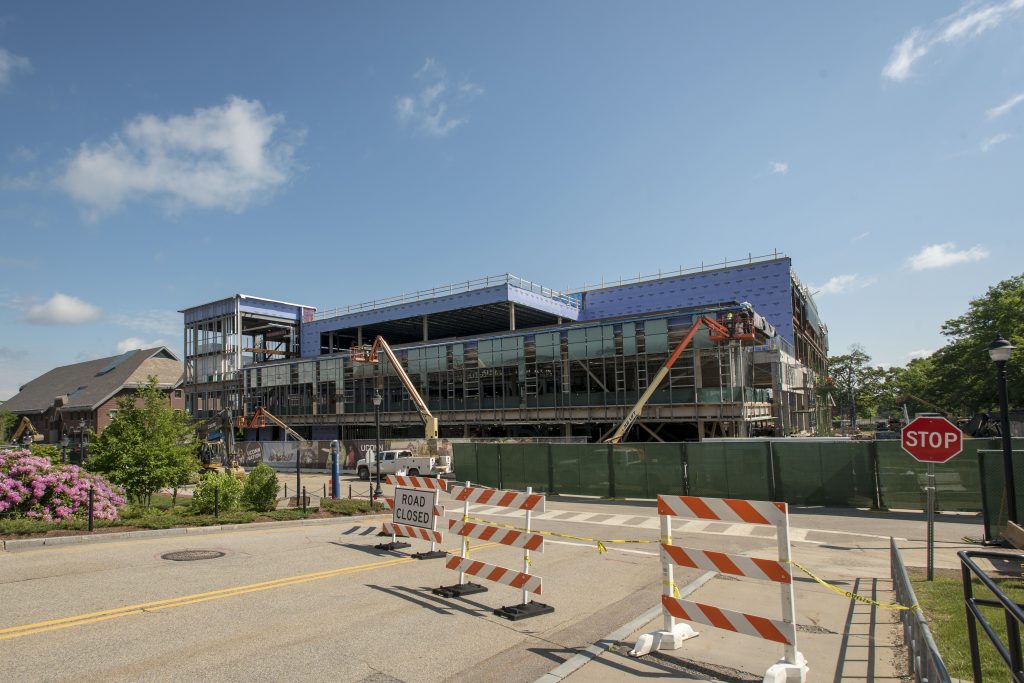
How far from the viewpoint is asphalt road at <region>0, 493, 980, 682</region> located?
6363 mm

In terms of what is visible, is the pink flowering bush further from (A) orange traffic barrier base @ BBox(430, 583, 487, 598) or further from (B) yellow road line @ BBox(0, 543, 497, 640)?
(A) orange traffic barrier base @ BBox(430, 583, 487, 598)

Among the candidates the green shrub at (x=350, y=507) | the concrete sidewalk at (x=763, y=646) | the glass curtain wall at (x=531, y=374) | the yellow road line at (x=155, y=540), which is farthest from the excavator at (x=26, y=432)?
the concrete sidewalk at (x=763, y=646)

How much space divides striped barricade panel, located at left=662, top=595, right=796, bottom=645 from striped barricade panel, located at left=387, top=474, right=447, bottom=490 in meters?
5.25

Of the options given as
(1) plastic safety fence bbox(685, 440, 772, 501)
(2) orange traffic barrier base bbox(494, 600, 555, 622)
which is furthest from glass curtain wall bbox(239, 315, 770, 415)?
(2) orange traffic barrier base bbox(494, 600, 555, 622)

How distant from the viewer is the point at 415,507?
11609 mm

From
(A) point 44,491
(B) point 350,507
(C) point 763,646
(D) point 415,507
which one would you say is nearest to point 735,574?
(C) point 763,646

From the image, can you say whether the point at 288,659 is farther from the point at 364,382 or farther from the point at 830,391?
the point at 830,391

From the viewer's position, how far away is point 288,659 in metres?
6.52

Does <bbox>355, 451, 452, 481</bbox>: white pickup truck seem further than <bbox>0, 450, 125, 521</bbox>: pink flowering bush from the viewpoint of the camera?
Yes

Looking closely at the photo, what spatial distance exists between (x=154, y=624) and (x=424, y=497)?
467 centimetres

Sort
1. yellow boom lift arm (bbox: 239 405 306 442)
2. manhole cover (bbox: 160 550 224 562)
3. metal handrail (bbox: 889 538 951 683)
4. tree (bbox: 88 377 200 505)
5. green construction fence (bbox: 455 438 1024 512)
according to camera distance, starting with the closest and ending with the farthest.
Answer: metal handrail (bbox: 889 538 951 683), manhole cover (bbox: 160 550 224 562), green construction fence (bbox: 455 438 1024 512), tree (bbox: 88 377 200 505), yellow boom lift arm (bbox: 239 405 306 442)

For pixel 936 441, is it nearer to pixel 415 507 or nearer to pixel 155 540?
pixel 415 507

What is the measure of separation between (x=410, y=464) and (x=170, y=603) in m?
26.4

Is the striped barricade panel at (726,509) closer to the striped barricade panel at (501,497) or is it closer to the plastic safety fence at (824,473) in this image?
the striped barricade panel at (501,497)
